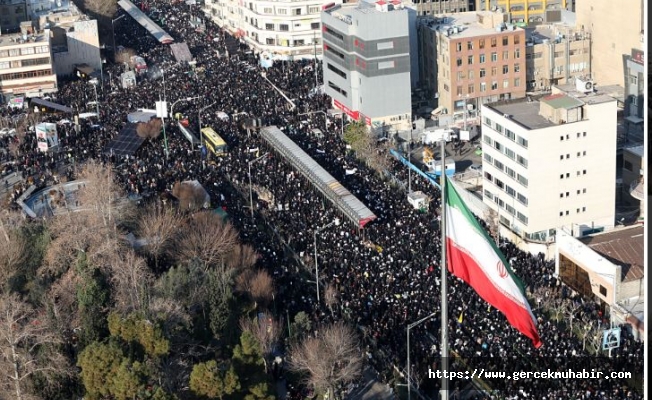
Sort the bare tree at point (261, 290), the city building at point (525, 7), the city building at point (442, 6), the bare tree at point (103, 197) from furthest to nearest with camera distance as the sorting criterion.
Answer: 1. the city building at point (442, 6)
2. the city building at point (525, 7)
3. the bare tree at point (103, 197)
4. the bare tree at point (261, 290)

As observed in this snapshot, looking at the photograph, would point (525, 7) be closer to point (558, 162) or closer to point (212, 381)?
point (558, 162)

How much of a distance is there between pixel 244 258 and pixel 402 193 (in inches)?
444

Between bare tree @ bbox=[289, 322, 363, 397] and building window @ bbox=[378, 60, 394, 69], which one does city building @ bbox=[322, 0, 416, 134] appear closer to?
building window @ bbox=[378, 60, 394, 69]

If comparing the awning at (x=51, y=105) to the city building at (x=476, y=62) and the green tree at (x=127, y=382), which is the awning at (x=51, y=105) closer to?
the city building at (x=476, y=62)

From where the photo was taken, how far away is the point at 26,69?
77812mm

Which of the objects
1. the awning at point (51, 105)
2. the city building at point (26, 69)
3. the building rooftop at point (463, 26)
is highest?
the building rooftop at point (463, 26)

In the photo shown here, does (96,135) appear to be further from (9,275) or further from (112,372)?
(112,372)

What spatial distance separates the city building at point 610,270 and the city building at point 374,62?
835 inches

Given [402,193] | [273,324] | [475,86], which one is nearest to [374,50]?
[475,86]

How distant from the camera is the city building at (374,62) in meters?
65.3

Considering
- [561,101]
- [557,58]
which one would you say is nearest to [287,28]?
[557,58]

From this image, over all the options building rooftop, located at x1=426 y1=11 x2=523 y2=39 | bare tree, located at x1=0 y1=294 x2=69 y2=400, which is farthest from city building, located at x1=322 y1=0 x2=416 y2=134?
bare tree, located at x1=0 y1=294 x2=69 y2=400

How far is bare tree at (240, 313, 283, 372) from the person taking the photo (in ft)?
133

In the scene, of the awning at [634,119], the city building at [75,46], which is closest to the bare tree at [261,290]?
the awning at [634,119]
